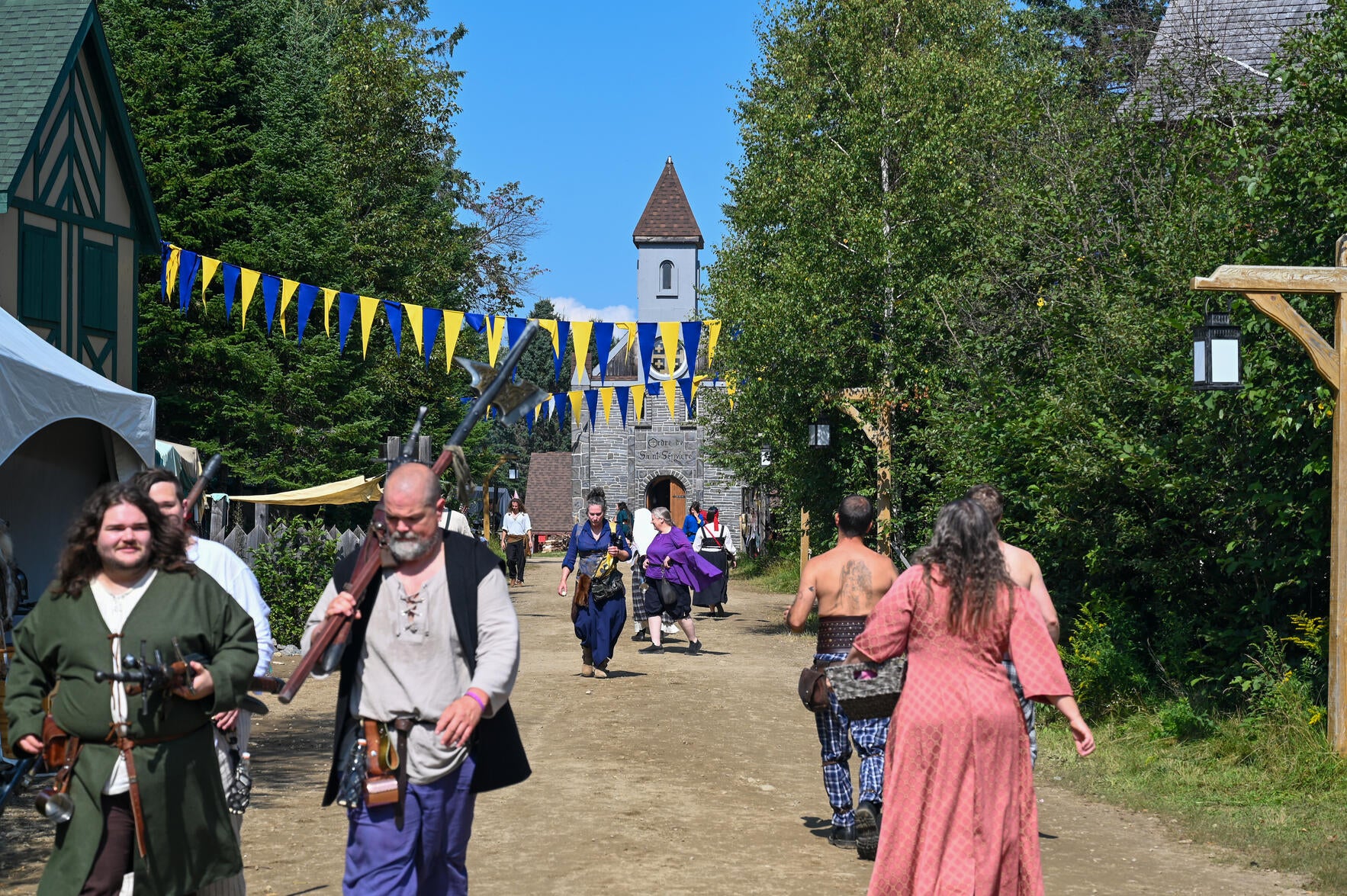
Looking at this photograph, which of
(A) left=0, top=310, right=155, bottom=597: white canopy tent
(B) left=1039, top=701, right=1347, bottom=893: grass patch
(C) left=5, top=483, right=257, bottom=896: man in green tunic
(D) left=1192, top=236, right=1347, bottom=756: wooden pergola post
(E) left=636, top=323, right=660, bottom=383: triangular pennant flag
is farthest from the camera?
(E) left=636, top=323, right=660, bottom=383: triangular pennant flag

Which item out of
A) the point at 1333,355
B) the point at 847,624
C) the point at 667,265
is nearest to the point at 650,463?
the point at 667,265

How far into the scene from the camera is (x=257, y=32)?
31.6 m

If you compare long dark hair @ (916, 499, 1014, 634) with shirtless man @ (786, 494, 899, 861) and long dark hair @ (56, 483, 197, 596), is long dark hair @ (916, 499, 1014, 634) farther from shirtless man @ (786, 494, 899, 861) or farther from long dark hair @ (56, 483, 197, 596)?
long dark hair @ (56, 483, 197, 596)

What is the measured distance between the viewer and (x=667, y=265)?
254 feet

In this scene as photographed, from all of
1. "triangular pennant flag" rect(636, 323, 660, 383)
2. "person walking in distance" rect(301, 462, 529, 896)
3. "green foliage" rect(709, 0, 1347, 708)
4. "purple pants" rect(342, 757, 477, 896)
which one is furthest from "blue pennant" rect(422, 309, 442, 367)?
"purple pants" rect(342, 757, 477, 896)

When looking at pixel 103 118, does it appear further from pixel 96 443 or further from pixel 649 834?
pixel 649 834

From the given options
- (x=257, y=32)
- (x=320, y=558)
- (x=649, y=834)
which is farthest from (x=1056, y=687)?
(x=257, y=32)

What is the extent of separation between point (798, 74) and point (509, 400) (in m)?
20.6

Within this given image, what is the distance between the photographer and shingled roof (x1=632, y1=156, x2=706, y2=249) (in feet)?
Answer: 252

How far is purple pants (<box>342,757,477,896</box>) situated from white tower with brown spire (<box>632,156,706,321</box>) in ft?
235

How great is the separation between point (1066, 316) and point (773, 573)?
24854mm

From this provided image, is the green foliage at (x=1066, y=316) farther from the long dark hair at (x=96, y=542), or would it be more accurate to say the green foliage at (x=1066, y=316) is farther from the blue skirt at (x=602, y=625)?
the long dark hair at (x=96, y=542)

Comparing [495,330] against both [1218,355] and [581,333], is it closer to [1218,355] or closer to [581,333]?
[581,333]

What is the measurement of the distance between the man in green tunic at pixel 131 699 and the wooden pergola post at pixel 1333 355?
6527 millimetres
